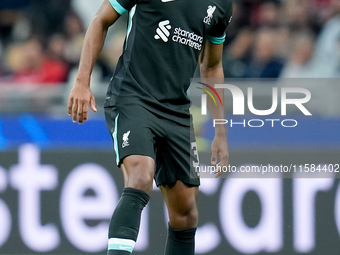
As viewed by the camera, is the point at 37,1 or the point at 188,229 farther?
the point at 37,1

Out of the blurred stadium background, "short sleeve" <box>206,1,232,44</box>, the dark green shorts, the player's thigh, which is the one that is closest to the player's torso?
"short sleeve" <box>206,1,232,44</box>

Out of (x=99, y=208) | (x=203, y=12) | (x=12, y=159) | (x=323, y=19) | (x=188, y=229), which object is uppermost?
(x=323, y=19)

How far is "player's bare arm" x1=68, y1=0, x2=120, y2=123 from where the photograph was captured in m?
3.92

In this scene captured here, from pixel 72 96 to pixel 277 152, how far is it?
8.82ft

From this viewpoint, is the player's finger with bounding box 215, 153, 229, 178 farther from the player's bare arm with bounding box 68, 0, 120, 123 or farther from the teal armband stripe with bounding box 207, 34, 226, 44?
the player's bare arm with bounding box 68, 0, 120, 123

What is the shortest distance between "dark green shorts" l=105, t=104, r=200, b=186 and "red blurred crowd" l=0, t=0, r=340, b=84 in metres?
3.30

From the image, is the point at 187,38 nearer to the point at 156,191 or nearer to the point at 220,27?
the point at 220,27

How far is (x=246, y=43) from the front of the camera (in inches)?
315

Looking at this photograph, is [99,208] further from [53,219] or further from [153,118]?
[153,118]

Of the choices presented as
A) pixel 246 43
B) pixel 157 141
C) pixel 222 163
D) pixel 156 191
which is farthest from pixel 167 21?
pixel 246 43

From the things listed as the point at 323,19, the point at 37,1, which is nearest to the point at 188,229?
the point at 323,19

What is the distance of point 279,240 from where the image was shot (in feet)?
19.6

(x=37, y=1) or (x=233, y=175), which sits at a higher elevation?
(x=37, y=1)

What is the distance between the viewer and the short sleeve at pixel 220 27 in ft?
15.1
